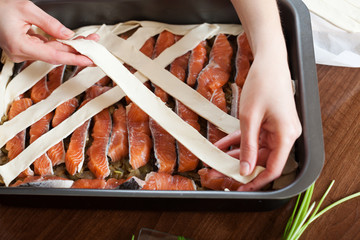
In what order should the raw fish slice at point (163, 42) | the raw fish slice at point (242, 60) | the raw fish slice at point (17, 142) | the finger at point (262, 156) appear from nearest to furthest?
the finger at point (262, 156), the raw fish slice at point (17, 142), the raw fish slice at point (242, 60), the raw fish slice at point (163, 42)

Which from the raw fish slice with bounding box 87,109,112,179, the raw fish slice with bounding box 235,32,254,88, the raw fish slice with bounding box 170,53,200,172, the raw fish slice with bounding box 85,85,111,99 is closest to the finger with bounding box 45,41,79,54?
the raw fish slice with bounding box 85,85,111,99

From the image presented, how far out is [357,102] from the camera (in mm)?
1676

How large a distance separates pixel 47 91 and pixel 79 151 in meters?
0.32

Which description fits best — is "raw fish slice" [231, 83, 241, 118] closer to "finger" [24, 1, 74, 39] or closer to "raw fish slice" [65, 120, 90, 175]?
"raw fish slice" [65, 120, 90, 175]

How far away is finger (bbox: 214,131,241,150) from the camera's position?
144cm

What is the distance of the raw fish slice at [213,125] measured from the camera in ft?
5.07

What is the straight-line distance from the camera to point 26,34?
1.59m

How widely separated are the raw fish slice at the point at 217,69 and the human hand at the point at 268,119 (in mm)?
335

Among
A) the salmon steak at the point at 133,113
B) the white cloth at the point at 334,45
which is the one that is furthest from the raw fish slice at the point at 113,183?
the white cloth at the point at 334,45

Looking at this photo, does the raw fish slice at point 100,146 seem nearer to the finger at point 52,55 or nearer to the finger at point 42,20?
the finger at point 52,55

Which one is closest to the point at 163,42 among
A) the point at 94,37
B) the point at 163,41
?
the point at 163,41

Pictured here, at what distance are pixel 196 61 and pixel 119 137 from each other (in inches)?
16.4

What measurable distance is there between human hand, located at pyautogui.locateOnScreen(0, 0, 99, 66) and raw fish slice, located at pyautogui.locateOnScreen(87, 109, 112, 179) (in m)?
0.20

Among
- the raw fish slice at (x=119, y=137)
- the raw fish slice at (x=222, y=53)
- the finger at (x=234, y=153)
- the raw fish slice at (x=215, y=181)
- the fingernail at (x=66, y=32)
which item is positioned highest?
the fingernail at (x=66, y=32)
